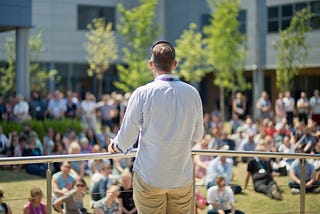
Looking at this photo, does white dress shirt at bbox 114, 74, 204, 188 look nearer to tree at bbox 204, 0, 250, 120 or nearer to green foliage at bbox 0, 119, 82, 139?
green foliage at bbox 0, 119, 82, 139

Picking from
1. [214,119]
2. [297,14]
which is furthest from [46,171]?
[297,14]

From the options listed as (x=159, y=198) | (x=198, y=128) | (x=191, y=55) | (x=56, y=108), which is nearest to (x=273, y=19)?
(x=191, y=55)

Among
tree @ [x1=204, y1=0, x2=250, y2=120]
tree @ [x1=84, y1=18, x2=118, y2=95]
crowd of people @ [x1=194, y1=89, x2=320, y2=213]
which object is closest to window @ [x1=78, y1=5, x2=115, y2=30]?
Result: tree @ [x1=84, y1=18, x2=118, y2=95]

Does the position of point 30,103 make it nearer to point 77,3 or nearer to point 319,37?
point 319,37

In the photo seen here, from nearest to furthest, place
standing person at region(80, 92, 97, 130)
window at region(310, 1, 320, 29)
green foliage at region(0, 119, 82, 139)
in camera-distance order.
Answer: green foliage at region(0, 119, 82, 139)
standing person at region(80, 92, 97, 130)
window at region(310, 1, 320, 29)

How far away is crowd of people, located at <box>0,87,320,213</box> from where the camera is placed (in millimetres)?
8633

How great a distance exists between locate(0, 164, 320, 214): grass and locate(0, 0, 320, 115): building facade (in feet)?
112

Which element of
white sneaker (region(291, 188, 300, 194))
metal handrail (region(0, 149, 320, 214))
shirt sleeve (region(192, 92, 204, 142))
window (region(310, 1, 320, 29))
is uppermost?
window (region(310, 1, 320, 29))

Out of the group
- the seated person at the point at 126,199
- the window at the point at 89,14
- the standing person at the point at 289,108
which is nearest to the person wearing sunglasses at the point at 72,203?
the seated person at the point at 126,199

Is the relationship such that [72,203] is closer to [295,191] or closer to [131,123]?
[295,191]

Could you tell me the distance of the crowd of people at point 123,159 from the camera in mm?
8633

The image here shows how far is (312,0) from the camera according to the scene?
41812mm

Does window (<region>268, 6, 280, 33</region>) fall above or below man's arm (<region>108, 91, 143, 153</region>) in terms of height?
above

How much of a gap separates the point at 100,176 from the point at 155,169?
9863 millimetres
